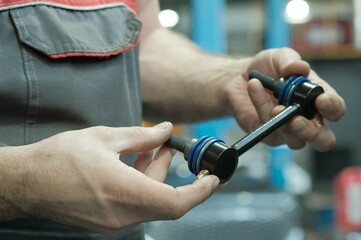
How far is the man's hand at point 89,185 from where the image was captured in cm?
58

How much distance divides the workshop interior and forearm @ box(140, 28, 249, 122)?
0.09 meters

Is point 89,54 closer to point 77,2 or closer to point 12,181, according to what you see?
point 77,2

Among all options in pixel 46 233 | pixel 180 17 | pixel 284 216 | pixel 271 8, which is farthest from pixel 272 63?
pixel 180 17

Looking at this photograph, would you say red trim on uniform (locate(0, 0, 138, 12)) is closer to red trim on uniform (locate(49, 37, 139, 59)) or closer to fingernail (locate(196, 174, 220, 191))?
red trim on uniform (locate(49, 37, 139, 59))

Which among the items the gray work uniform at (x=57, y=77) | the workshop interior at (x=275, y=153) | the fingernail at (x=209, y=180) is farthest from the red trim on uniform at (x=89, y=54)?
the fingernail at (x=209, y=180)

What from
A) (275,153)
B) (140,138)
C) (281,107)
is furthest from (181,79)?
(275,153)

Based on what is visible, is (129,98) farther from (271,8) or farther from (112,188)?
(271,8)

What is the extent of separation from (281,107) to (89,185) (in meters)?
0.35

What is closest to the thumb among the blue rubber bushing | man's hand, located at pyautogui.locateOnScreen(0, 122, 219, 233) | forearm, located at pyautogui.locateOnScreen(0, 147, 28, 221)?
man's hand, located at pyautogui.locateOnScreen(0, 122, 219, 233)

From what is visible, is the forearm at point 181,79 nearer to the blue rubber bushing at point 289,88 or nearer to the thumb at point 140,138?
the blue rubber bushing at point 289,88

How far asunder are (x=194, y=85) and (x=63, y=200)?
1.54 ft

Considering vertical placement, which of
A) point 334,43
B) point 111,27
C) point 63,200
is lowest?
point 334,43

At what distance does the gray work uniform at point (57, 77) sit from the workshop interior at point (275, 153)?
12cm

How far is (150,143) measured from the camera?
2.12 ft
